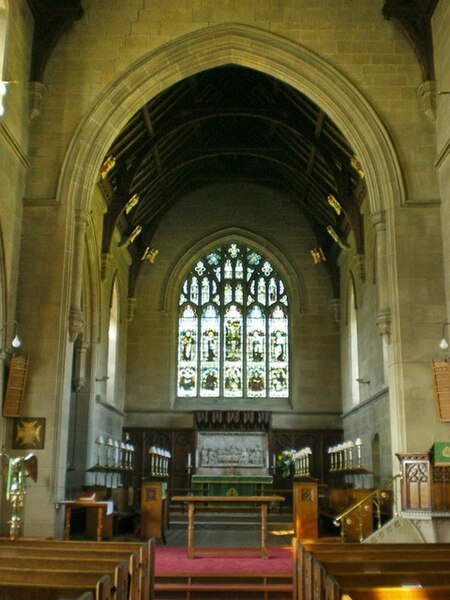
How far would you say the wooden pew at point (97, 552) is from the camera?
253 inches

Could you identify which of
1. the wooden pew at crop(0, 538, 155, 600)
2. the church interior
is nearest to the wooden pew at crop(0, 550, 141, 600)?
the wooden pew at crop(0, 538, 155, 600)

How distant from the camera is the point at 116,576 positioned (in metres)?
5.16

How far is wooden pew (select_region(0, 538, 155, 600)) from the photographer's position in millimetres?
6426

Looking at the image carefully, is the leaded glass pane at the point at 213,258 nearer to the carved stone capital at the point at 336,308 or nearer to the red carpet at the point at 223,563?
the carved stone capital at the point at 336,308

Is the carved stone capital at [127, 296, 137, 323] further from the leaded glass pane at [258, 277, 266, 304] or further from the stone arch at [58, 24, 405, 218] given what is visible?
the stone arch at [58, 24, 405, 218]

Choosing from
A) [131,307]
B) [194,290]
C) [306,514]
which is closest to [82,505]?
[306,514]

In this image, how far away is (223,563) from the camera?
10.7m

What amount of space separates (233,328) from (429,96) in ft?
37.9

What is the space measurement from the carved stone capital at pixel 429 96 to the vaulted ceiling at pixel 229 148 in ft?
0.74

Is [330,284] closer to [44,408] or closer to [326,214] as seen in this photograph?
[326,214]

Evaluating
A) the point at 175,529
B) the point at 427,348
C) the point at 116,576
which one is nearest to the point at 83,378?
the point at 175,529

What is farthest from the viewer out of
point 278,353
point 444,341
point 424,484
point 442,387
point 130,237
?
point 278,353

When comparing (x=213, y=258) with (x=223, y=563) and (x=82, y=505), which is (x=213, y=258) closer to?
(x=82, y=505)

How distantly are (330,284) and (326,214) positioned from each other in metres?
2.37
